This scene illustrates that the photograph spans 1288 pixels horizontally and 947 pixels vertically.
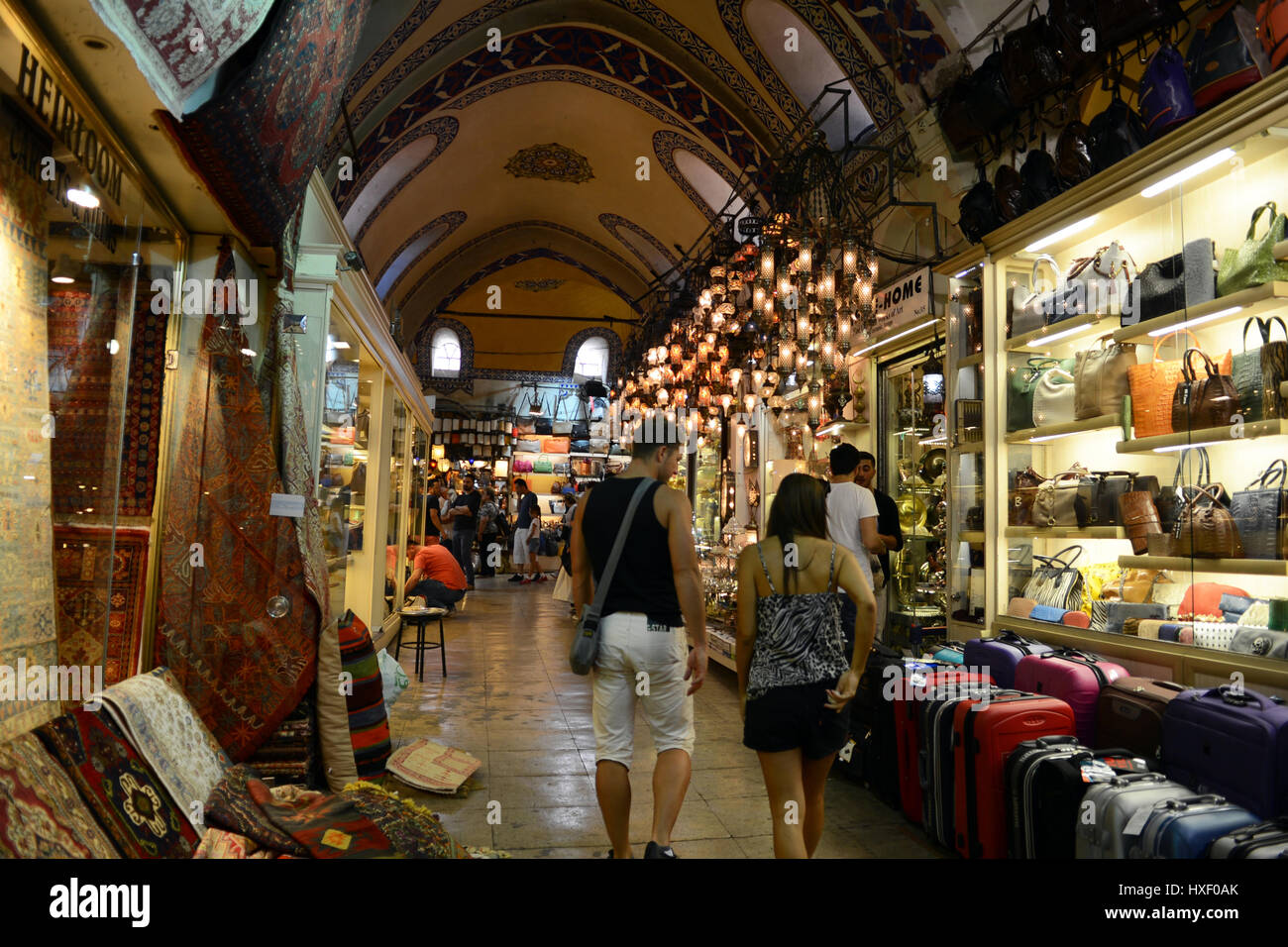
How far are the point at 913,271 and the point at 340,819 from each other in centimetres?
552

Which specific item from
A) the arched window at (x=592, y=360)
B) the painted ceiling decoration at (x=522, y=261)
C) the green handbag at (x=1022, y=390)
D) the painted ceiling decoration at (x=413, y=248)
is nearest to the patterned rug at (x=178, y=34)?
the green handbag at (x=1022, y=390)

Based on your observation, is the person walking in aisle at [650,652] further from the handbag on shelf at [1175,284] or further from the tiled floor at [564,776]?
the handbag on shelf at [1175,284]

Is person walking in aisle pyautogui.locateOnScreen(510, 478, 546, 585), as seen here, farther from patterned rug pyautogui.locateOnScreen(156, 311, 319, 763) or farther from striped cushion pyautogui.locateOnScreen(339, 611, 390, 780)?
patterned rug pyautogui.locateOnScreen(156, 311, 319, 763)

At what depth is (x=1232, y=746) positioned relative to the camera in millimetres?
2482

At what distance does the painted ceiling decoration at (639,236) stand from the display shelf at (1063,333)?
30.4ft

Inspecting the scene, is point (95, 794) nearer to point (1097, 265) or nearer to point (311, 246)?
point (311, 246)

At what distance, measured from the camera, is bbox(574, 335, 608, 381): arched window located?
20.5m

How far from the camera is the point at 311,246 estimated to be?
4520 millimetres

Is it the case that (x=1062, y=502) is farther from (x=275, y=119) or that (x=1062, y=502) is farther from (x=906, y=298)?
(x=275, y=119)

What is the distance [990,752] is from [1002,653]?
36.4 inches

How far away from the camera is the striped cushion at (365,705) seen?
3750 mm

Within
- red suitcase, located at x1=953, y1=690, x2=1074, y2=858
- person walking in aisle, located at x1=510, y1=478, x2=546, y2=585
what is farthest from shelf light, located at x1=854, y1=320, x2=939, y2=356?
person walking in aisle, located at x1=510, y1=478, x2=546, y2=585

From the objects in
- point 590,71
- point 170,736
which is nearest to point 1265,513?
point 170,736
